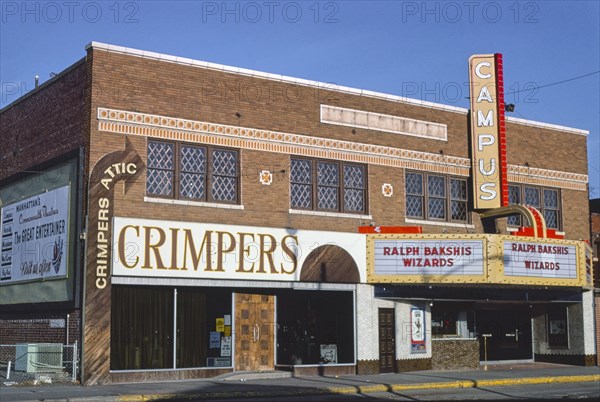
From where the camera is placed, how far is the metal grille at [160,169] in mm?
27312

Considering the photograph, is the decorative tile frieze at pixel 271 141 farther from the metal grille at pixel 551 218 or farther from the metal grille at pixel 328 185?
the metal grille at pixel 551 218

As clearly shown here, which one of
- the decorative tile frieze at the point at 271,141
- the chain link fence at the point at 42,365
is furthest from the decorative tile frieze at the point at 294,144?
the chain link fence at the point at 42,365

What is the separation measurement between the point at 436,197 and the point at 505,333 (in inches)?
287

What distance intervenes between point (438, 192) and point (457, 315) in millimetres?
4693

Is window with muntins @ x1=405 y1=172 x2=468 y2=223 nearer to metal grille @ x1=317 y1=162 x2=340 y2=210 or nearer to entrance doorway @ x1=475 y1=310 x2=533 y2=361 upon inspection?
metal grille @ x1=317 y1=162 x2=340 y2=210

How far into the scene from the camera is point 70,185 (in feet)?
90.4

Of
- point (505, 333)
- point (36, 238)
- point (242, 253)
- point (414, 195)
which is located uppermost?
point (414, 195)

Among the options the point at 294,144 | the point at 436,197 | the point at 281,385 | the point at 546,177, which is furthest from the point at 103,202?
the point at 546,177

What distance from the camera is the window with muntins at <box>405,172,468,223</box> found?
32969 millimetres

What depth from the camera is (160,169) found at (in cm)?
2753

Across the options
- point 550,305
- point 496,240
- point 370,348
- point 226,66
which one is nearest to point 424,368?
point 370,348

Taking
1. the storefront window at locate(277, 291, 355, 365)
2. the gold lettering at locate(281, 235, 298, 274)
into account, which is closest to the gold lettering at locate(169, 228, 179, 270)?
the gold lettering at locate(281, 235, 298, 274)

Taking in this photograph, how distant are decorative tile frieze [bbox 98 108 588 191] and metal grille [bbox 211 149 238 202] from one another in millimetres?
383

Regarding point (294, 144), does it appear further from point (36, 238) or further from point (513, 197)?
point (513, 197)
